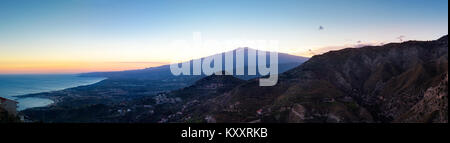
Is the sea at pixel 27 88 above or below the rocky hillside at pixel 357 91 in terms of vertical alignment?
below

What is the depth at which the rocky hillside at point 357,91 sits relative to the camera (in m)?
24.0

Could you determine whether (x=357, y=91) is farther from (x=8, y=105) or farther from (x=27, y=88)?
(x=27, y=88)

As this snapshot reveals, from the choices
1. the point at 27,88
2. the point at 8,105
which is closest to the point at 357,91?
the point at 8,105

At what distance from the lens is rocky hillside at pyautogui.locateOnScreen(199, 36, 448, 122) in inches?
947

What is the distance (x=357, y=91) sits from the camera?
37.7 m

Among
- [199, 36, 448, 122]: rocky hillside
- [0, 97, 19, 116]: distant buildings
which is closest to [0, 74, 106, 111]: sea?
[0, 97, 19, 116]: distant buildings

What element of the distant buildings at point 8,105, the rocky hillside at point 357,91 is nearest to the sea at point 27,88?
the distant buildings at point 8,105

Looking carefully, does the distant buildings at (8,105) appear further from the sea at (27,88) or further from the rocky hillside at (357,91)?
the sea at (27,88)

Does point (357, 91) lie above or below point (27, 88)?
above

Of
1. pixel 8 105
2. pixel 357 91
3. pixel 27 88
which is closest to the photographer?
pixel 8 105
